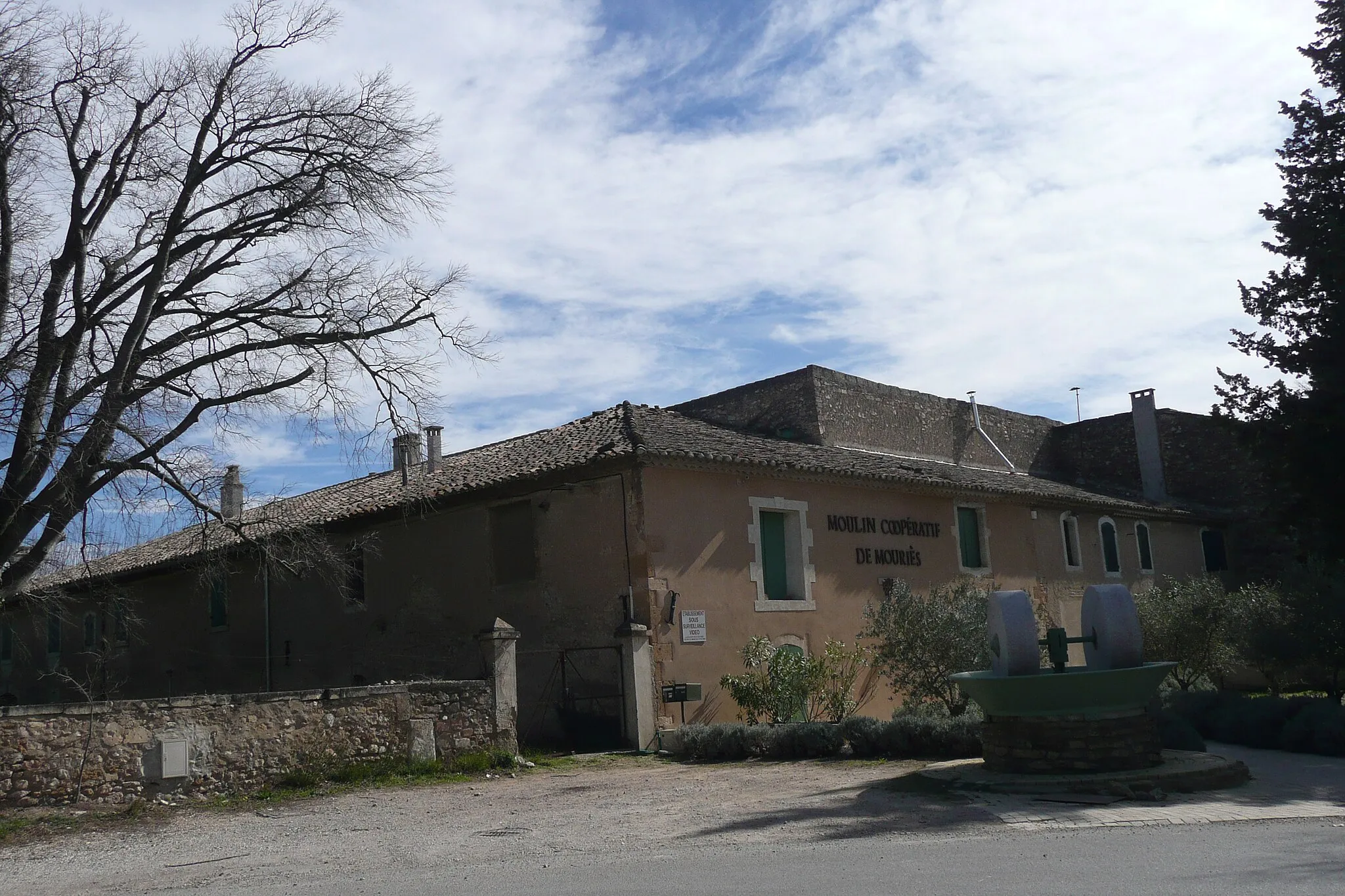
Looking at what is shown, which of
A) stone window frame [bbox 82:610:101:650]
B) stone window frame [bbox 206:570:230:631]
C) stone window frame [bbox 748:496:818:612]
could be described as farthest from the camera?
stone window frame [bbox 82:610:101:650]

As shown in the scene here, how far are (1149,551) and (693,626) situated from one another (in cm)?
1543

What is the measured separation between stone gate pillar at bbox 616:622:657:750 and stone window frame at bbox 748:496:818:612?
8.48 feet

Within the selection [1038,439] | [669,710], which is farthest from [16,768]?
[1038,439]

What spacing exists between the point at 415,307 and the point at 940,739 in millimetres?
8492

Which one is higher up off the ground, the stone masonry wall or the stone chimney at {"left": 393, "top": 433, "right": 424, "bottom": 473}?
the stone chimney at {"left": 393, "top": 433, "right": 424, "bottom": 473}

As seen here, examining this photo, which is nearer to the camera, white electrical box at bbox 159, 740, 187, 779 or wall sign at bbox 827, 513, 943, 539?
white electrical box at bbox 159, 740, 187, 779

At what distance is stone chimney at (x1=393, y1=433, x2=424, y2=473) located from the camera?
1581 cm

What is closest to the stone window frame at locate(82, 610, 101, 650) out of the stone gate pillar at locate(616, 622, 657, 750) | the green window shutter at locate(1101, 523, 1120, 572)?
the stone gate pillar at locate(616, 622, 657, 750)

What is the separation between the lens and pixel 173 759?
11.0 m

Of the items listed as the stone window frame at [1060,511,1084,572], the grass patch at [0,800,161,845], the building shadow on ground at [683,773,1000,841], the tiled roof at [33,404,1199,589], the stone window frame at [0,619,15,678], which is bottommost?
the building shadow on ground at [683,773,1000,841]

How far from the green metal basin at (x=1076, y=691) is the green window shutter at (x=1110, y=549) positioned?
17.1 metres

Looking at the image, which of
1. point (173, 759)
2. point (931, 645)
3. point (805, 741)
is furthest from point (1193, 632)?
point (173, 759)

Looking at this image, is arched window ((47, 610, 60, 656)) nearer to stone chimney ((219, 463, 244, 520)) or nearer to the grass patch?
stone chimney ((219, 463, 244, 520))

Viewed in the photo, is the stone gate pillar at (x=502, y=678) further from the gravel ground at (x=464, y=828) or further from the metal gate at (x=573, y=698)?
the metal gate at (x=573, y=698)
